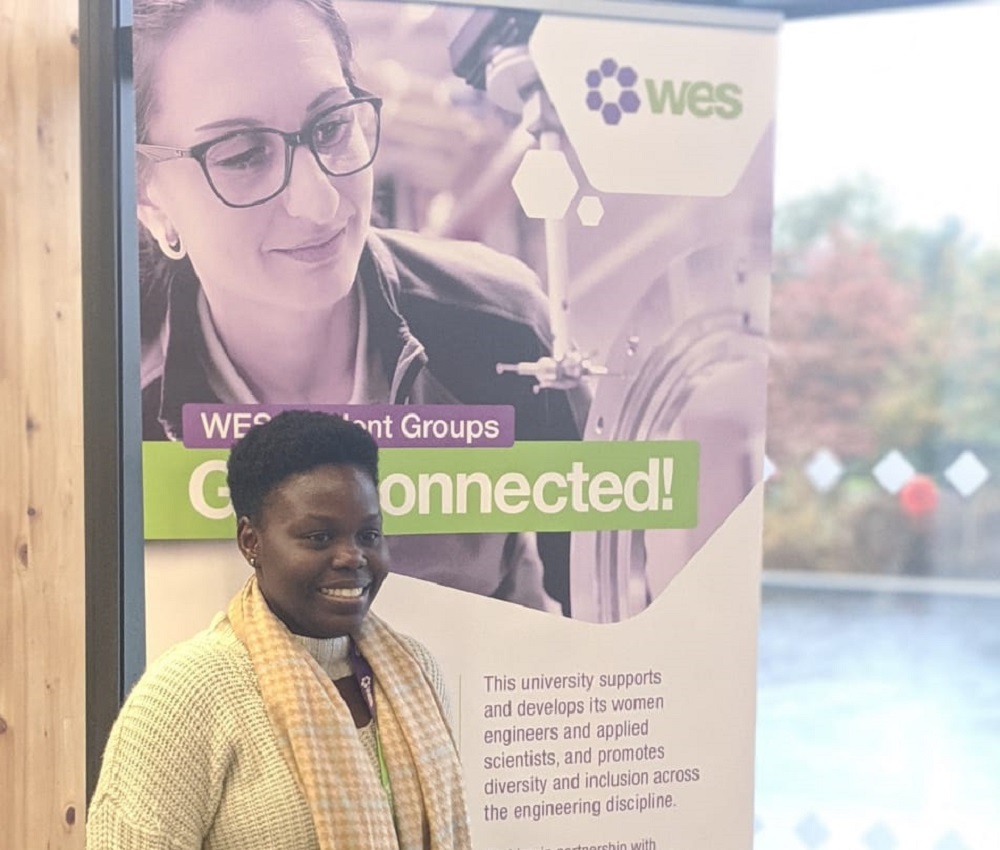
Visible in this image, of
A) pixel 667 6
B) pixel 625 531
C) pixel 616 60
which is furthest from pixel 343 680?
pixel 667 6

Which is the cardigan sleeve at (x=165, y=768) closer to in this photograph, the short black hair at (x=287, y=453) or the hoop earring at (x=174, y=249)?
the short black hair at (x=287, y=453)

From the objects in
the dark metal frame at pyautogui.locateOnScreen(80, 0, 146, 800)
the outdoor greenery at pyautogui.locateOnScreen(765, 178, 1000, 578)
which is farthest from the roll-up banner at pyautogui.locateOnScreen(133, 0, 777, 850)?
the outdoor greenery at pyautogui.locateOnScreen(765, 178, 1000, 578)

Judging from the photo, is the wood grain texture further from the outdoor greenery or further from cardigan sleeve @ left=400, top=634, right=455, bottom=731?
the outdoor greenery

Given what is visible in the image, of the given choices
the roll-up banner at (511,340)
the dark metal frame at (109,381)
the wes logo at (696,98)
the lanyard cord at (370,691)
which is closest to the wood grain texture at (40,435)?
the dark metal frame at (109,381)

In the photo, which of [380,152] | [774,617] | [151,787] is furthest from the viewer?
[774,617]

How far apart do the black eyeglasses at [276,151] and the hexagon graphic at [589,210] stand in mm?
365

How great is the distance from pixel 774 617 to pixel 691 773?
58 centimetres

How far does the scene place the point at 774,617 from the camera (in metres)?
2.40

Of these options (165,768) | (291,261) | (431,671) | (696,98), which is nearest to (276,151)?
(291,261)

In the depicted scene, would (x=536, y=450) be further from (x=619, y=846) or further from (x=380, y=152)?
(x=619, y=846)

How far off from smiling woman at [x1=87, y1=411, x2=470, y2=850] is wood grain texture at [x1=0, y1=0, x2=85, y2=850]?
2.17ft

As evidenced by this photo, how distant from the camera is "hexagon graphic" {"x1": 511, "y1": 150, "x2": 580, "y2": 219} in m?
1.82

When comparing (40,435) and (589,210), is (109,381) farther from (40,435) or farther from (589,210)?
(589,210)

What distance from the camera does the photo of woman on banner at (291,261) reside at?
1702 millimetres
